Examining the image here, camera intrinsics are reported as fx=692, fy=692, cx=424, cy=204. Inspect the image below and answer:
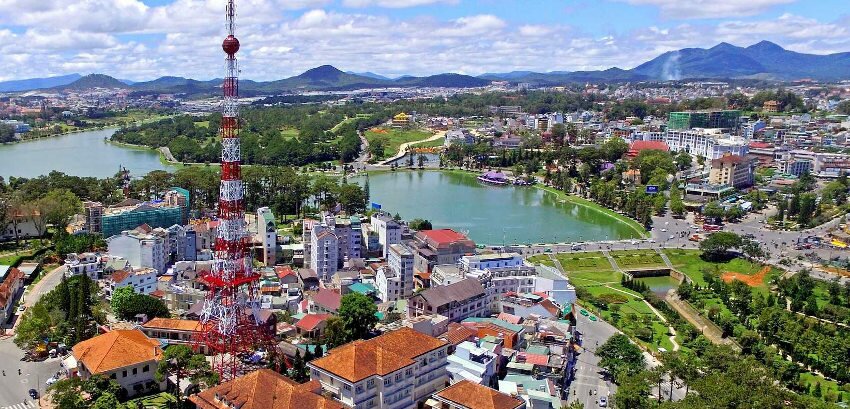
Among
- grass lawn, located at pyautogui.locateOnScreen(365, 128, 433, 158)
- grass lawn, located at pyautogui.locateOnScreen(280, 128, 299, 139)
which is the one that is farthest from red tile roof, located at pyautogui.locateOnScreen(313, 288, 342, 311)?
grass lawn, located at pyautogui.locateOnScreen(280, 128, 299, 139)

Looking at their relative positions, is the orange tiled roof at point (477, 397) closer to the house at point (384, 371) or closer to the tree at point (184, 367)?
the house at point (384, 371)

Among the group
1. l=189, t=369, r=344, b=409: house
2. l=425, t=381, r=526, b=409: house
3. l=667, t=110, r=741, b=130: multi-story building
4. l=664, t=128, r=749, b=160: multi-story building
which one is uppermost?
l=667, t=110, r=741, b=130: multi-story building

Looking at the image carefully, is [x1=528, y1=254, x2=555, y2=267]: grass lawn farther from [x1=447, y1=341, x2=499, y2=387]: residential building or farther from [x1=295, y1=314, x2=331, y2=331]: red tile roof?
[x1=447, y1=341, x2=499, y2=387]: residential building

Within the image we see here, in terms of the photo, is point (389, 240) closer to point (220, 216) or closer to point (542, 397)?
point (220, 216)

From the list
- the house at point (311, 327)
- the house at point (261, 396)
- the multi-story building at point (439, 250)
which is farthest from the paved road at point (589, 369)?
the house at point (311, 327)

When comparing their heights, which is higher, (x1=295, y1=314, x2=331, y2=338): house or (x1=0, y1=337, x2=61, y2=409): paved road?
(x1=295, y1=314, x2=331, y2=338): house
